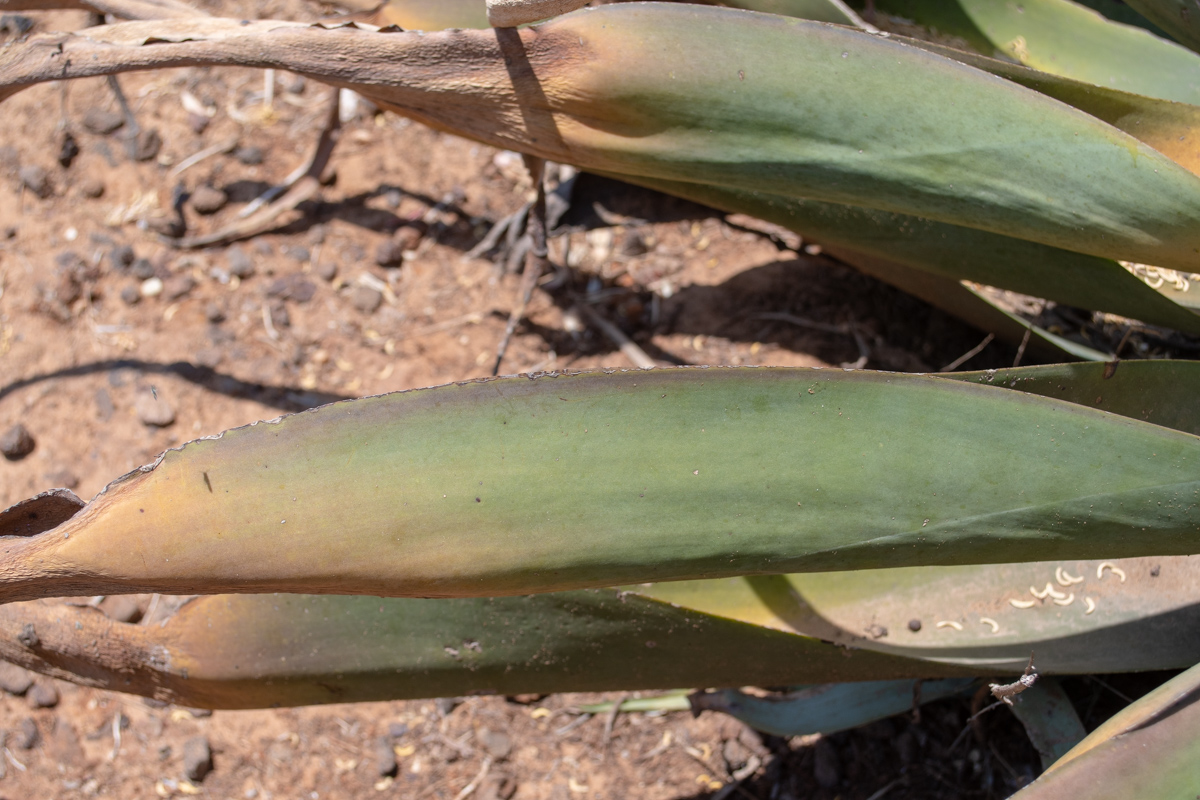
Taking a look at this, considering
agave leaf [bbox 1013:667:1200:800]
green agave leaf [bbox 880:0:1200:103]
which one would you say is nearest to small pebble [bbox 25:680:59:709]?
agave leaf [bbox 1013:667:1200:800]

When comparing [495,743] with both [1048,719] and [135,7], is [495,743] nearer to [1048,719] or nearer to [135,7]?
[1048,719]

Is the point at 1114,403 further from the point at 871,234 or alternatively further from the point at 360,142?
the point at 360,142

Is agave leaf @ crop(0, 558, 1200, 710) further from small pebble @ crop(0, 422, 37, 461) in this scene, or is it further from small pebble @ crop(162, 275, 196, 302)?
small pebble @ crop(162, 275, 196, 302)

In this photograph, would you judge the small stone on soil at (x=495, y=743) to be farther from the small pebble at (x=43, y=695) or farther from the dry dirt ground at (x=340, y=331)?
the small pebble at (x=43, y=695)

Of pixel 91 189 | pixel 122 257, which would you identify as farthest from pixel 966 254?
pixel 91 189

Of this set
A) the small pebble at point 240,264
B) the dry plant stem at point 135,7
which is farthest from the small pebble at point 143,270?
the dry plant stem at point 135,7
